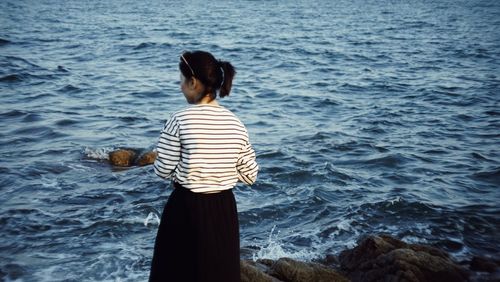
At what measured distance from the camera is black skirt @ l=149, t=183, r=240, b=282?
12.0 feet

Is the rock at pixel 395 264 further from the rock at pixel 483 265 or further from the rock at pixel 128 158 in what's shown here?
the rock at pixel 128 158

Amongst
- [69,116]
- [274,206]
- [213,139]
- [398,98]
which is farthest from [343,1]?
[213,139]

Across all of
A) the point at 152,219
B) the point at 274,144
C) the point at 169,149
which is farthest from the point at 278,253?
the point at 274,144

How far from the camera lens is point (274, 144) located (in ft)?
40.8

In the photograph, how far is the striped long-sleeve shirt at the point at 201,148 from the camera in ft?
11.5

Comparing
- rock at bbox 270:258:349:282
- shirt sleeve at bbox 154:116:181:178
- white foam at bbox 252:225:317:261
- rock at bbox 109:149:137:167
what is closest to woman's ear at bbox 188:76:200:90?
shirt sleeve at bbox 154:116:181:178

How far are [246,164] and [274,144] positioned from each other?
8.66 metres

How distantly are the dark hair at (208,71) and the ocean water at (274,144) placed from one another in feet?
12.3

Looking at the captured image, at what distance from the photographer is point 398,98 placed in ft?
56.4

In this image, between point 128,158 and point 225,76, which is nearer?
point 225,76

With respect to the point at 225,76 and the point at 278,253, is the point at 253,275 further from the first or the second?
the point at 225,76

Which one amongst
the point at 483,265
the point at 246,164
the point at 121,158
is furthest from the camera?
the point at 121,158

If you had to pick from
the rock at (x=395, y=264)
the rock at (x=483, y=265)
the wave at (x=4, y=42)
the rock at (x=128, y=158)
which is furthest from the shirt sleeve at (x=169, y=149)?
the wave at (x=4, y=42)

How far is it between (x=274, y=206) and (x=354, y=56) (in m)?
17.6
